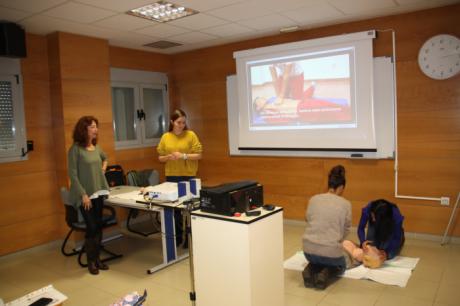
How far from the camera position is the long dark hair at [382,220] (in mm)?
3691

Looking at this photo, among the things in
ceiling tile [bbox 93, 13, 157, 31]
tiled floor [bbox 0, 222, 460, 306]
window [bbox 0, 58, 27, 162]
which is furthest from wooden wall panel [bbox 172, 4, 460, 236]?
window [bbox 0, 58, 27, 162]

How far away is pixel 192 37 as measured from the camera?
5148 millimetres

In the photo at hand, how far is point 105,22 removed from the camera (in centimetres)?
421

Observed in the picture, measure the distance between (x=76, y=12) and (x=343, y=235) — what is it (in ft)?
11.3

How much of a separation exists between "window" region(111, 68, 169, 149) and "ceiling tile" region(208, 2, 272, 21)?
2.16 metres

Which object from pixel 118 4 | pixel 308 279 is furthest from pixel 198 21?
pixel 308 279

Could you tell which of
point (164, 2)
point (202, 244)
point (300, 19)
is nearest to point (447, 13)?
point (300, 19)

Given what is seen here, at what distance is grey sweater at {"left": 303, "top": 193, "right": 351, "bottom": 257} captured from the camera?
318 cm

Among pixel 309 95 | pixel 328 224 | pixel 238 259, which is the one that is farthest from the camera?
pixel 309 95

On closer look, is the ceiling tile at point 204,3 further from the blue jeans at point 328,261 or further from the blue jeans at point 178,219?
the blue jeans at point 328,261

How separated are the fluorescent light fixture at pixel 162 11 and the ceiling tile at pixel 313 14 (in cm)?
114

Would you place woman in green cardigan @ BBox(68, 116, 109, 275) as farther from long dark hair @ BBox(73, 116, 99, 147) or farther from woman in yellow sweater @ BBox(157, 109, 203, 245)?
woman in yellow sweater @ BBox(157, 109, 203, 245)

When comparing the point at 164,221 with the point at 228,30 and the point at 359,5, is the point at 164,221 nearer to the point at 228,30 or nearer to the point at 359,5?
the point at 228,30

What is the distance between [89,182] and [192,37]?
2.51m
